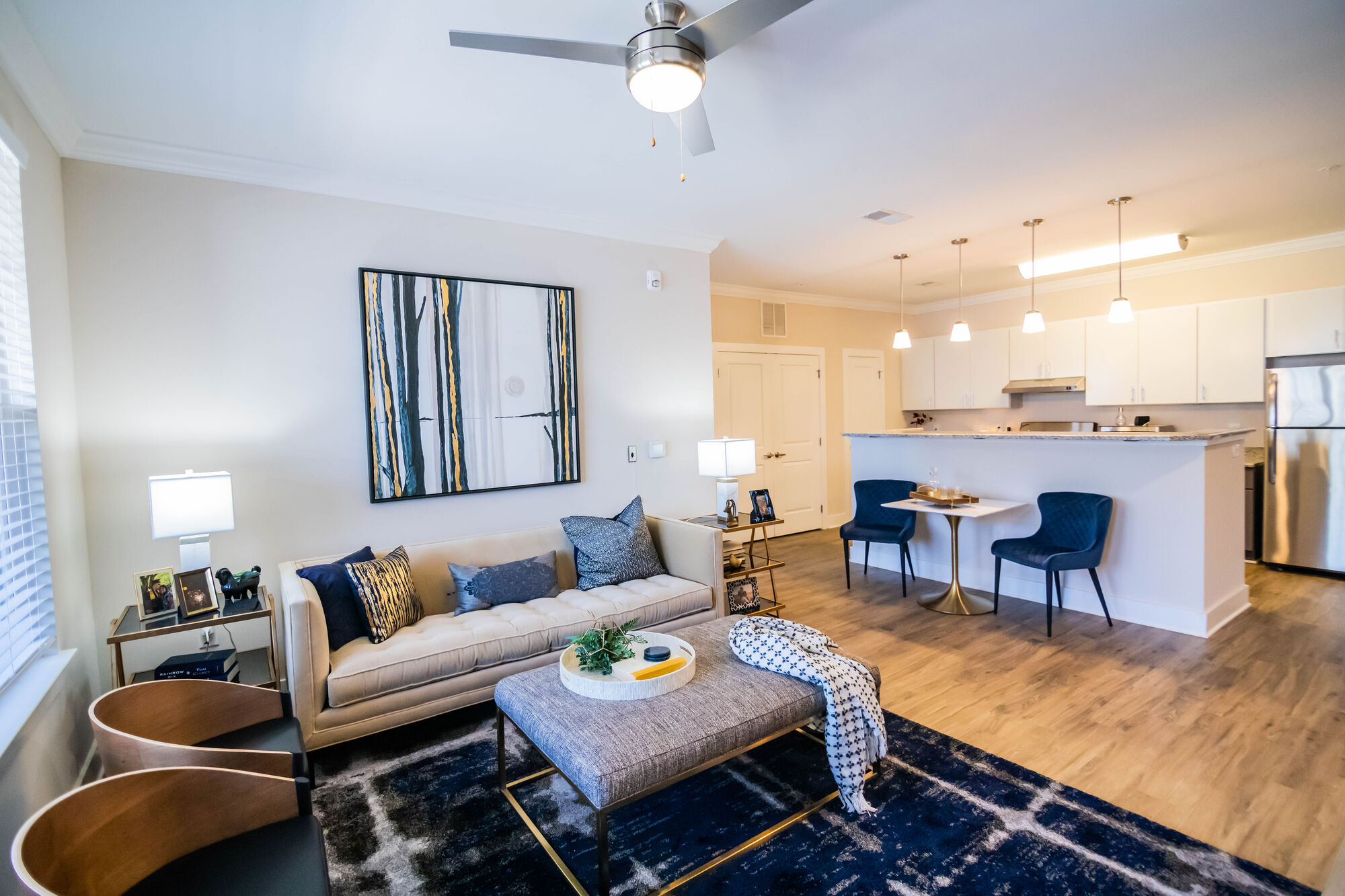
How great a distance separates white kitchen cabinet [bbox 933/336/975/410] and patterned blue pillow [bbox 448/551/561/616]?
5.61m

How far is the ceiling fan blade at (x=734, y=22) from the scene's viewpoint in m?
1.66

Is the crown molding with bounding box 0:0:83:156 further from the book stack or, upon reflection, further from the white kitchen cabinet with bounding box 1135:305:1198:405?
the white kitchen cabinet with bounding box 1135:305:1198:405

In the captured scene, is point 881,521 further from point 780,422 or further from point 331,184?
point 331,184

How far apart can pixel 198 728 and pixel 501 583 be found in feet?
4.69

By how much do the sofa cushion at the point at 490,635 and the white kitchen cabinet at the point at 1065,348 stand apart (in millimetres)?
4843

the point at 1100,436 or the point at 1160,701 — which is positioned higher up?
the point at 1100,436

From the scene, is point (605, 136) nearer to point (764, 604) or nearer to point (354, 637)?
point (354, 637)

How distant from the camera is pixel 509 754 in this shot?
258 cm

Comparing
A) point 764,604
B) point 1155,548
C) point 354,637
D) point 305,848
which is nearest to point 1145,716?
point 1155,548

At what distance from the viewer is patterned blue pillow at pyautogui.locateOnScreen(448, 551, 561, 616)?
3.16 metres

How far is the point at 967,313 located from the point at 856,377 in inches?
56.4

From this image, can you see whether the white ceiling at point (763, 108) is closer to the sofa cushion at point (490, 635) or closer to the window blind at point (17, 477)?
the window blind at point (17, 477)

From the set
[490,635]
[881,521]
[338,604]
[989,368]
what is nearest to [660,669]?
[490,635]

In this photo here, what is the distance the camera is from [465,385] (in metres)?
3.56
